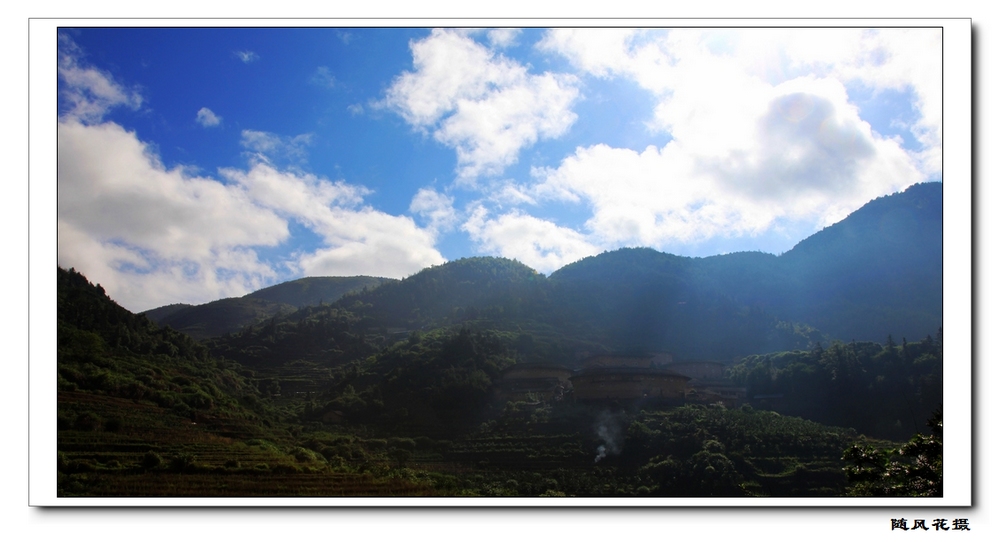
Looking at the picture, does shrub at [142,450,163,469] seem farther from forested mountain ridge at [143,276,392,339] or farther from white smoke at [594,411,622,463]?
forested mountain ridge at [143,276,392,339]

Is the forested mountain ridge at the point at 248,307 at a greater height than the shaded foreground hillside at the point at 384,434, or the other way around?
the forested mountain ridge at the point at 248,307

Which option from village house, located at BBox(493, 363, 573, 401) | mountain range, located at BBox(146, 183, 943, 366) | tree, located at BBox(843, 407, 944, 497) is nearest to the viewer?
tree, located at BBox(843, 407, 944, 497)

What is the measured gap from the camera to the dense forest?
1356 centimetres

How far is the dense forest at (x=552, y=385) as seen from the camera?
13562mm

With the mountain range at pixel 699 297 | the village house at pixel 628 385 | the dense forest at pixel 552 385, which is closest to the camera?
the dense forest at pixel 552 385

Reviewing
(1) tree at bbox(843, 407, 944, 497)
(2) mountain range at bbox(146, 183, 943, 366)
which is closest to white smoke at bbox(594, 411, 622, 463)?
(1) tree at bbox(843, 407, 944, 497)

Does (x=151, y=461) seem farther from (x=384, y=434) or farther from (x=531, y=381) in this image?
(x=531, y=381)

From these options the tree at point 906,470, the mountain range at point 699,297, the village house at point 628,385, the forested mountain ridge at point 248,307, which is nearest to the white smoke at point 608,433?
the village house at point 628,385

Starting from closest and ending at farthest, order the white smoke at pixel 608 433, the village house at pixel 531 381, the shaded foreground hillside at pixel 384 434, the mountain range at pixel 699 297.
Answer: the shaded foreground hillside at pixel 384 434 → the white smoke at pixel 608 433 → the village house at pixel 531 381 → the mountain range at pixel 699 297

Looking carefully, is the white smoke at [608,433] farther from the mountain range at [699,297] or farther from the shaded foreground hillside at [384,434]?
the mountain range at [699,297]

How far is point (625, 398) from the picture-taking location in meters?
17.7
